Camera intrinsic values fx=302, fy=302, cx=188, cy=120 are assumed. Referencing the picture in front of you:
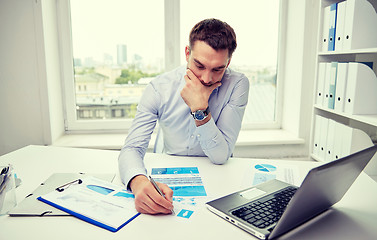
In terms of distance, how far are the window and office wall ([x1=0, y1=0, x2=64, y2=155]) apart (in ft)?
0.85

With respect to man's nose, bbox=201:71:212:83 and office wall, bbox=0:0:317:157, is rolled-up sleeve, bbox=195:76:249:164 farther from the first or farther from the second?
office wall, bbox=0:0:317:157

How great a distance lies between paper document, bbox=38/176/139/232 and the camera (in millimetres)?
855

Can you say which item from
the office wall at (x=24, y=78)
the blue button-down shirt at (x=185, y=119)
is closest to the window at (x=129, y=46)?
the office wall at (x=24, y=78)

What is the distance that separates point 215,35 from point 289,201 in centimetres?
81

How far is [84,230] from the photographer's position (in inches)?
32.2

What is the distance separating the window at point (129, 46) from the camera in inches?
98.7

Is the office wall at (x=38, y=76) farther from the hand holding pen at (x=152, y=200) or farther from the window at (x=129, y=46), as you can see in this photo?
the hand holding pen at (x=152, y=200)

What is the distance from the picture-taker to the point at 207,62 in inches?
51.9

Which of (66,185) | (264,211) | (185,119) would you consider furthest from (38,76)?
(264,211)

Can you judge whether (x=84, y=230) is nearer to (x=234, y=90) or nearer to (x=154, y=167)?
(x=154, y=167)

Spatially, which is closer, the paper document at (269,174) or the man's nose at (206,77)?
the paper document at (269,174)

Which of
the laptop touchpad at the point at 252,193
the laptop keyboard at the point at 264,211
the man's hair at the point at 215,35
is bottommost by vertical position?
the laptop touchpad at the point at 252,193

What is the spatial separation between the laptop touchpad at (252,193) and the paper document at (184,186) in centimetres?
13

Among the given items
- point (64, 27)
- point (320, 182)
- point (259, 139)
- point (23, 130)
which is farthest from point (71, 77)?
point (320, 182)
